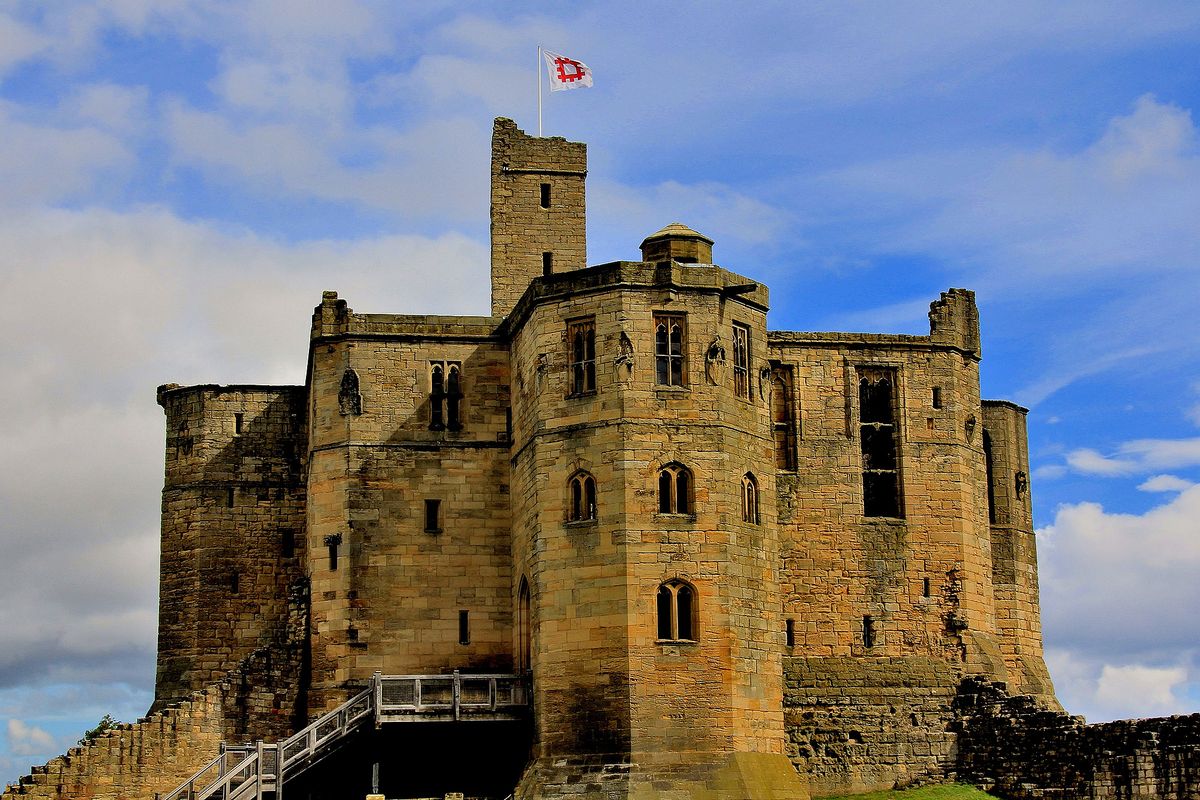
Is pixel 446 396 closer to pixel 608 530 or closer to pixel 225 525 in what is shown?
pixel 608 530

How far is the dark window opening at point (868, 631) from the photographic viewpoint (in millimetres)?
60781

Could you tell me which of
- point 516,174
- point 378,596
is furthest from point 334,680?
point 516,174

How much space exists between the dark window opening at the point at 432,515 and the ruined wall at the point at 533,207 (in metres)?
7.75

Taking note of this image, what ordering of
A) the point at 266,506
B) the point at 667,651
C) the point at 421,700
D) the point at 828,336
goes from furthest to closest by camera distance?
the point at 266,506 < the point at 828,336 < the point at 421,700 < the point at 667,651

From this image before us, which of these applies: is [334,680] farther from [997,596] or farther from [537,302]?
[997,596]

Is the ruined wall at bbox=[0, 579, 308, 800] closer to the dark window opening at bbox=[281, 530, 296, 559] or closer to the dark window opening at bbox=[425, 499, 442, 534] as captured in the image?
the dark window opening at bbox=[425, 499, 442, 534]

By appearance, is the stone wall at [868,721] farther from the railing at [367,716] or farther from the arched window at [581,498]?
the arched window at [581,498]

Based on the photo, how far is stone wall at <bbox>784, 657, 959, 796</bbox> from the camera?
58406mm

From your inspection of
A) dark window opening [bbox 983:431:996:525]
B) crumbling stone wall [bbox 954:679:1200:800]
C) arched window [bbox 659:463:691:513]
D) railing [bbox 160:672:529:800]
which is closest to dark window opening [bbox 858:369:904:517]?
dark window opening [bbox 983:431:996:525]

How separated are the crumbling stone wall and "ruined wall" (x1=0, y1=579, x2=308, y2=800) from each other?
1920 centimetres

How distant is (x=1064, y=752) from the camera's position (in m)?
55.9

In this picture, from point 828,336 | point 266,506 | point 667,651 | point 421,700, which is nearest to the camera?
point 667,651

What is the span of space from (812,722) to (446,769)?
34.2 feet

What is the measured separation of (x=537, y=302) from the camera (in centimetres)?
5703
